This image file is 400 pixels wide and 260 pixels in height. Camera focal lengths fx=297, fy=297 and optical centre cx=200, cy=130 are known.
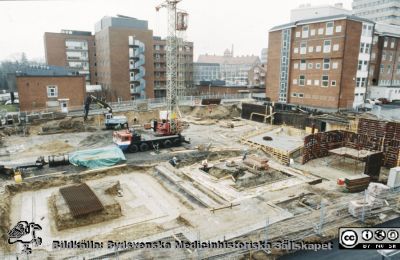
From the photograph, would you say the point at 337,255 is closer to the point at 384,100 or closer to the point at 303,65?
the point at 303,65

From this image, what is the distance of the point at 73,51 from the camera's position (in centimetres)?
7188

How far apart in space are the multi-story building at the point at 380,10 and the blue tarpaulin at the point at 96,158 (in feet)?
336

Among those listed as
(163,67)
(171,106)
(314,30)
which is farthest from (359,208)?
(163,67)

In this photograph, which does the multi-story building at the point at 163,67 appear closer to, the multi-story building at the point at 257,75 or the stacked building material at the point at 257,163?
the multi-story building at the point at 257,75

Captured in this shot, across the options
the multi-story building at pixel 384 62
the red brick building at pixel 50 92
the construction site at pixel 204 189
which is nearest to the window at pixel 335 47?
the multi-story building at pixel 384 62

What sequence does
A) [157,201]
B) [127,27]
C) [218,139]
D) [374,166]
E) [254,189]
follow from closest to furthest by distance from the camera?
[157,201], [254,189], [374,166], [218,139], [127,27]

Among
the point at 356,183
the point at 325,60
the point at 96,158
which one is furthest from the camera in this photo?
the point at 325,60

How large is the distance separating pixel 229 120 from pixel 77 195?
3237 cm

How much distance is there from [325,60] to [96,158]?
35.6 meters

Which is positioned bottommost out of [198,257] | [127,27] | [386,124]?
[198,257]

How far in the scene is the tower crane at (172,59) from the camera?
3182 cm

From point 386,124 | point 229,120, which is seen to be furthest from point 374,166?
point 229,120

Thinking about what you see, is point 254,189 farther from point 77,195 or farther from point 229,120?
point 229,120

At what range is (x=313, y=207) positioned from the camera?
1667 cm
